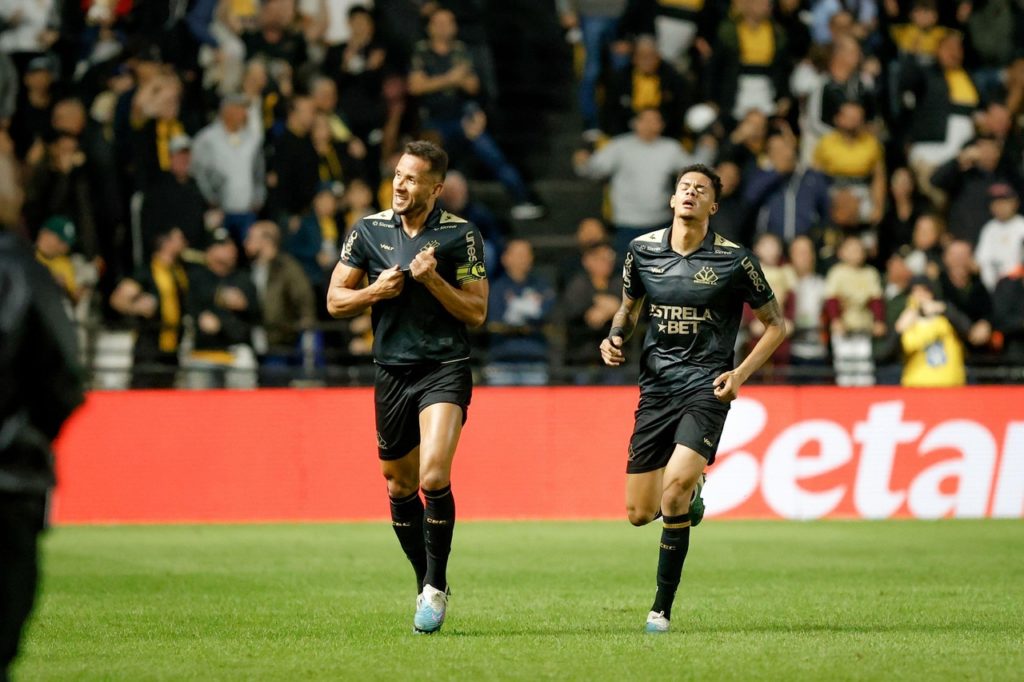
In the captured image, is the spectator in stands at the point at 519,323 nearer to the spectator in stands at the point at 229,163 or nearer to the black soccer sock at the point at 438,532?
the spectator in stands at the point at 229,163

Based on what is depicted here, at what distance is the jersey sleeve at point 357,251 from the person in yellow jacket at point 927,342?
9737mm

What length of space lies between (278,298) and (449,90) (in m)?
3.84

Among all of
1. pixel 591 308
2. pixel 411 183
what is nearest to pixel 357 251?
pixel 411 183

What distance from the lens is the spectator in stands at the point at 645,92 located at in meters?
20.6

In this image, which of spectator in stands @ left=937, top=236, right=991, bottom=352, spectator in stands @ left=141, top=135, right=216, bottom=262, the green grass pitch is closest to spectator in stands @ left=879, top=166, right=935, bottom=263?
spectator in stands @ left=937, top=236, right=991, bottom=352

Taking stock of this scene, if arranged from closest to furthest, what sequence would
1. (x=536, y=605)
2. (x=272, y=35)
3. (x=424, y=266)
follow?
(x=424, y=266)
(x=536, y=605)
(x=272, y=35)

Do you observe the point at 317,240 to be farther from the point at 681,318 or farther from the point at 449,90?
the point at 681,318

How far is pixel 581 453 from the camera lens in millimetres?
17875

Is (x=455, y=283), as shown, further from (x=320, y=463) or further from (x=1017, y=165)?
(x=1017, y=165)

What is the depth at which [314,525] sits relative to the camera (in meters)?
17.4

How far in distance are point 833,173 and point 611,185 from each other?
8.92ft

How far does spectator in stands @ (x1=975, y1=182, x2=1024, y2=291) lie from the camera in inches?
766

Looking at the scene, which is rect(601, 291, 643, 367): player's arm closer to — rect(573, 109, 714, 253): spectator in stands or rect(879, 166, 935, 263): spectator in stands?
rect(573, 109, 714, 253): spectator in stands

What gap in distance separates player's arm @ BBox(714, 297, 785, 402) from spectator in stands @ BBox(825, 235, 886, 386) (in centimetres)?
858
